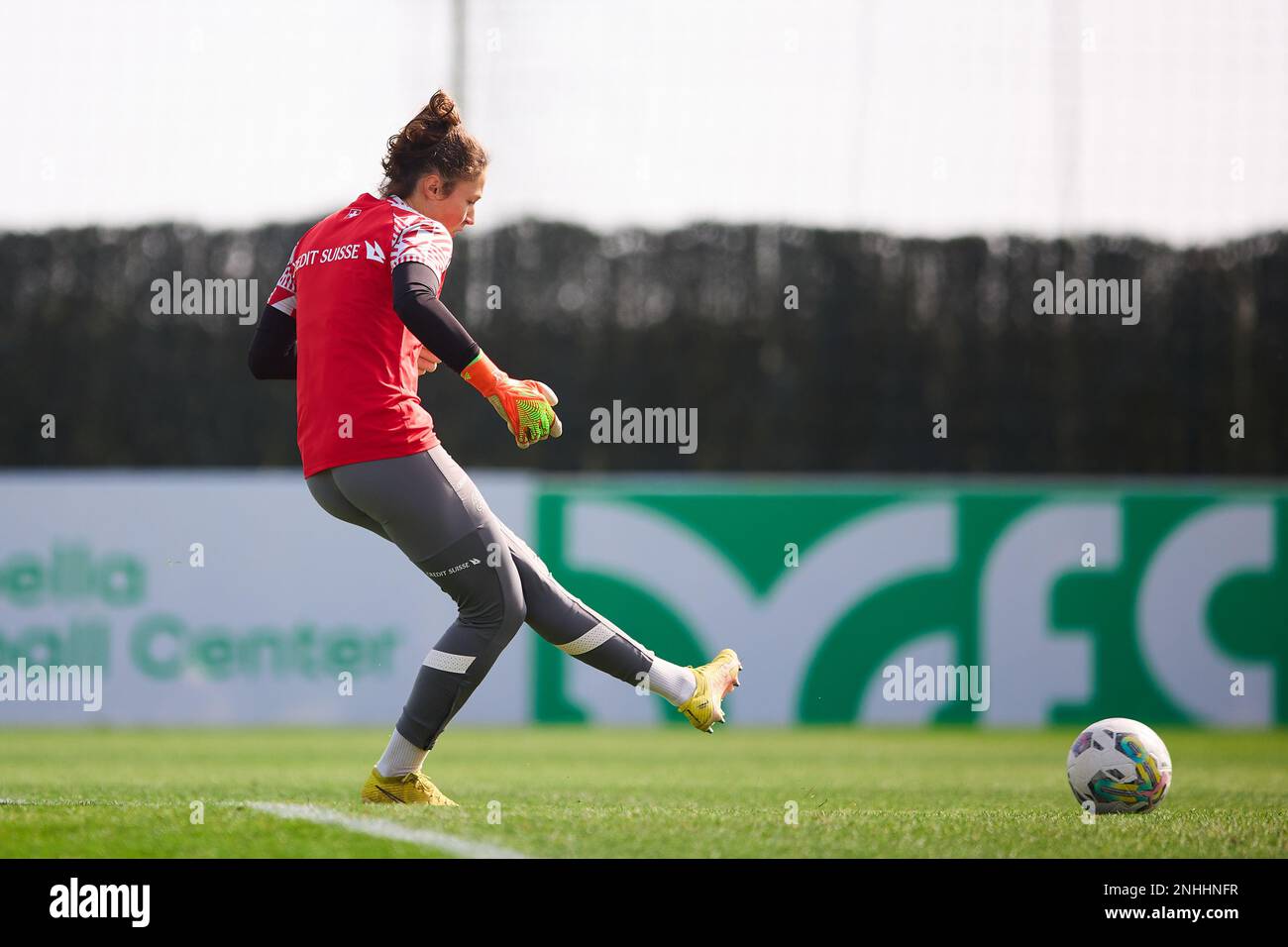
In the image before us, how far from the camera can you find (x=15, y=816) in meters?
3.83

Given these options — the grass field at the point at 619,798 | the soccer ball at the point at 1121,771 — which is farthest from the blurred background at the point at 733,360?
the soccer ball at the point at 1121,771

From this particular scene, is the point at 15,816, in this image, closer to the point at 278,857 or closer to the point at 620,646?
the point at 278,857

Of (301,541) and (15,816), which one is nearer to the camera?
(15,816)

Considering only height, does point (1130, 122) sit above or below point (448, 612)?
above

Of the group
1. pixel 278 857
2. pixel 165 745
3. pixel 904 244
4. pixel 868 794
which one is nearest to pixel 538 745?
pixel 165 745

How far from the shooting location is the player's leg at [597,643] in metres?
4.38

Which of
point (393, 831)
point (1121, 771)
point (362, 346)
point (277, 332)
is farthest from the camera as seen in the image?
point (1121, 771)

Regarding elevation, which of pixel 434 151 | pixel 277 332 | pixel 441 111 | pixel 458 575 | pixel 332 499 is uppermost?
pixel 441 111

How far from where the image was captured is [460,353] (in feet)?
13.1

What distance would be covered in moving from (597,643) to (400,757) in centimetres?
64

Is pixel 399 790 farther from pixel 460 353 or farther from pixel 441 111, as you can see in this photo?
pixel 441 111

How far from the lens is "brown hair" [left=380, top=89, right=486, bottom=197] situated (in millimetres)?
4363

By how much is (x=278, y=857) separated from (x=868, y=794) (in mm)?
2748

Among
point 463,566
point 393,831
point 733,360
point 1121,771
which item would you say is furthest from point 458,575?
point 733,360
